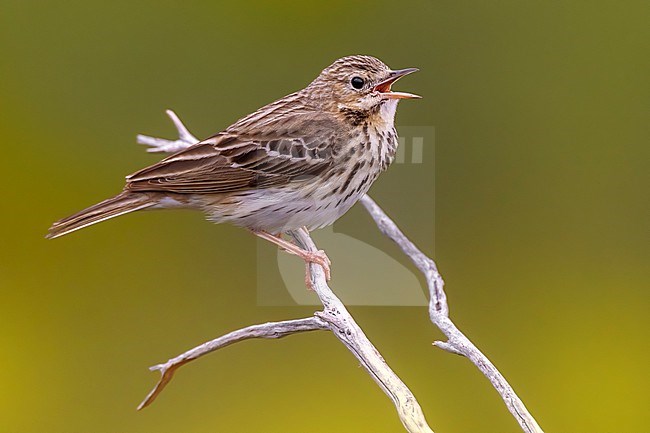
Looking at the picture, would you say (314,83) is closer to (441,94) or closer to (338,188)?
(338,188)

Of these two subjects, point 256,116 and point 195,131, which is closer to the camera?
point 256,116

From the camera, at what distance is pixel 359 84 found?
3.53m

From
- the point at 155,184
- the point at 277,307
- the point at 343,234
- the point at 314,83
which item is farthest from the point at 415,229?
the point at 155,184

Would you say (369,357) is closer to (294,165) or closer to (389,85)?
(294,165)

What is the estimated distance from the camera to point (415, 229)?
4551mm

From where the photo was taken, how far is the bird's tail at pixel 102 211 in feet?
10.9

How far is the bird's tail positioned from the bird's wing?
0.04 m

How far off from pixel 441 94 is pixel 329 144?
61.5 inches

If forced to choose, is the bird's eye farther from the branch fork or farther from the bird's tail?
the bird's tail

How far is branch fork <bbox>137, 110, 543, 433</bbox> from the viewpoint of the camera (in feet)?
8.31

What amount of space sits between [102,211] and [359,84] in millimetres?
994

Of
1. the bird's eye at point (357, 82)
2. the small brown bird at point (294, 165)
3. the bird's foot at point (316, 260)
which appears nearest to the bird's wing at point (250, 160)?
the small brown bird at point (294, 165)
